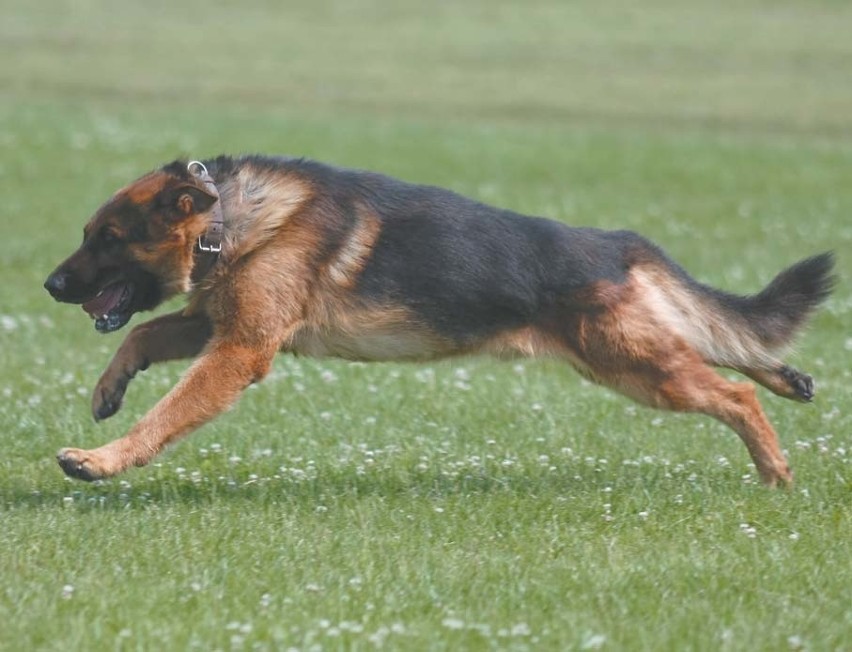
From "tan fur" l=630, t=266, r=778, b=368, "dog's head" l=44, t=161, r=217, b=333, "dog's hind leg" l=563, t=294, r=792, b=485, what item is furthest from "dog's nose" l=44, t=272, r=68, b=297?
"tan fur" l=630, t=266, r=778, b=368

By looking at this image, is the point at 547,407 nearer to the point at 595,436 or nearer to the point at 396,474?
the point at 595,436

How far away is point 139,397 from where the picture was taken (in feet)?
31.5

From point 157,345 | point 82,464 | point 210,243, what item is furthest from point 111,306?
point 82,464

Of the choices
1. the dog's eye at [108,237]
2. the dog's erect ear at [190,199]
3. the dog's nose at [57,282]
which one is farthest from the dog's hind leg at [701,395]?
the dog's nose at [57,282]

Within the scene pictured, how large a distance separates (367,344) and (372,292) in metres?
0.27

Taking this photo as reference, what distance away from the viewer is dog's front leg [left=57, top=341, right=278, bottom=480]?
6945 millimetres

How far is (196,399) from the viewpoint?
7.11m

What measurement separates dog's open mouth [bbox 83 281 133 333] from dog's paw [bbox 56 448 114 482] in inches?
28.3

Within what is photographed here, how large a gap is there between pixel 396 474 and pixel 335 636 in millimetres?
2573

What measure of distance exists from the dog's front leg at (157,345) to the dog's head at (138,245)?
0.38 m

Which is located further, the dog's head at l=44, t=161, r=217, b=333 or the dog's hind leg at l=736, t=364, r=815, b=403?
the dog's hind leg at l=736, t=364, r=815, b=403

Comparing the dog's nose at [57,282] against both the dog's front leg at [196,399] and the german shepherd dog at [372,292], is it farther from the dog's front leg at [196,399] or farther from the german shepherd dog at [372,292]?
the dog's front leg at [196,399]

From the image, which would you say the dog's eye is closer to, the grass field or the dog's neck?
the dog's neck

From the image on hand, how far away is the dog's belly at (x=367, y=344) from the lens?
747cm
